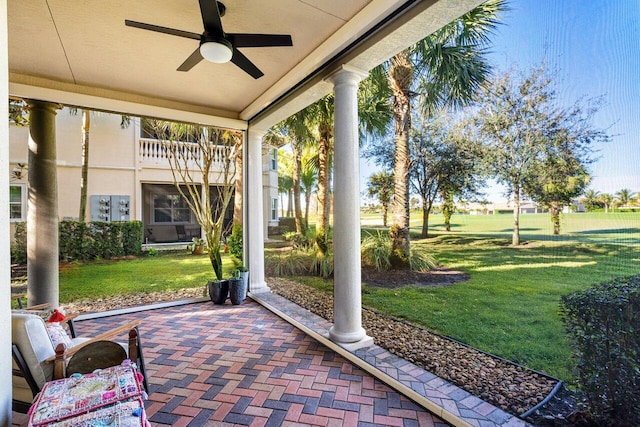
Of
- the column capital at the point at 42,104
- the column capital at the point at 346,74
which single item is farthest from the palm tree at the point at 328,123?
the column capital at the point at 42,104

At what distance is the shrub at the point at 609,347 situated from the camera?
5.35 ft

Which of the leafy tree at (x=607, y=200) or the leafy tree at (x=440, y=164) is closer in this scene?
the leafy tree at (x=607, y=200)

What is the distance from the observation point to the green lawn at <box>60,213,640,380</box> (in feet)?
6.37

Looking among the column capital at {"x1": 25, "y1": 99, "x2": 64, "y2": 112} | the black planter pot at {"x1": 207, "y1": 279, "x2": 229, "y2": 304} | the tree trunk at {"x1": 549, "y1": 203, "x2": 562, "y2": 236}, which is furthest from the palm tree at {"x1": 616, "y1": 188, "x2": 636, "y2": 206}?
the column capital at {"x1": 25, "y1": 99, "x2": 64, "y2": 112}

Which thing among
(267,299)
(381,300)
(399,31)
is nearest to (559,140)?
(399,31)

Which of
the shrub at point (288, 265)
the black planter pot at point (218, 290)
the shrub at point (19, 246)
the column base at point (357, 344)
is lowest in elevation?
the column base at point (357, 344)

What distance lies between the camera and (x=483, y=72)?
9.64ft

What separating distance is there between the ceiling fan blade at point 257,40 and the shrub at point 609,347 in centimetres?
272

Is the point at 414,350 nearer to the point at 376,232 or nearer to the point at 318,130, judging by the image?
the point at 376,232

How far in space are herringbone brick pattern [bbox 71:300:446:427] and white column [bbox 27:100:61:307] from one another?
2.60 ft

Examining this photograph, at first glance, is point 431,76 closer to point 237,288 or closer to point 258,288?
point 237,288

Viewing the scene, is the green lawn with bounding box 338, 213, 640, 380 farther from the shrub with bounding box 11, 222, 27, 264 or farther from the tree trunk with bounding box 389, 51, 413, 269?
the shrub with bounding box 11, 222, 27, 264

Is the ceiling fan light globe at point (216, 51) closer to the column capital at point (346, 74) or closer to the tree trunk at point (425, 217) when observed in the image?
the column capital at point (346, 74)

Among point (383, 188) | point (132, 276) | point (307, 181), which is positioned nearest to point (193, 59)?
point (383, 188)
